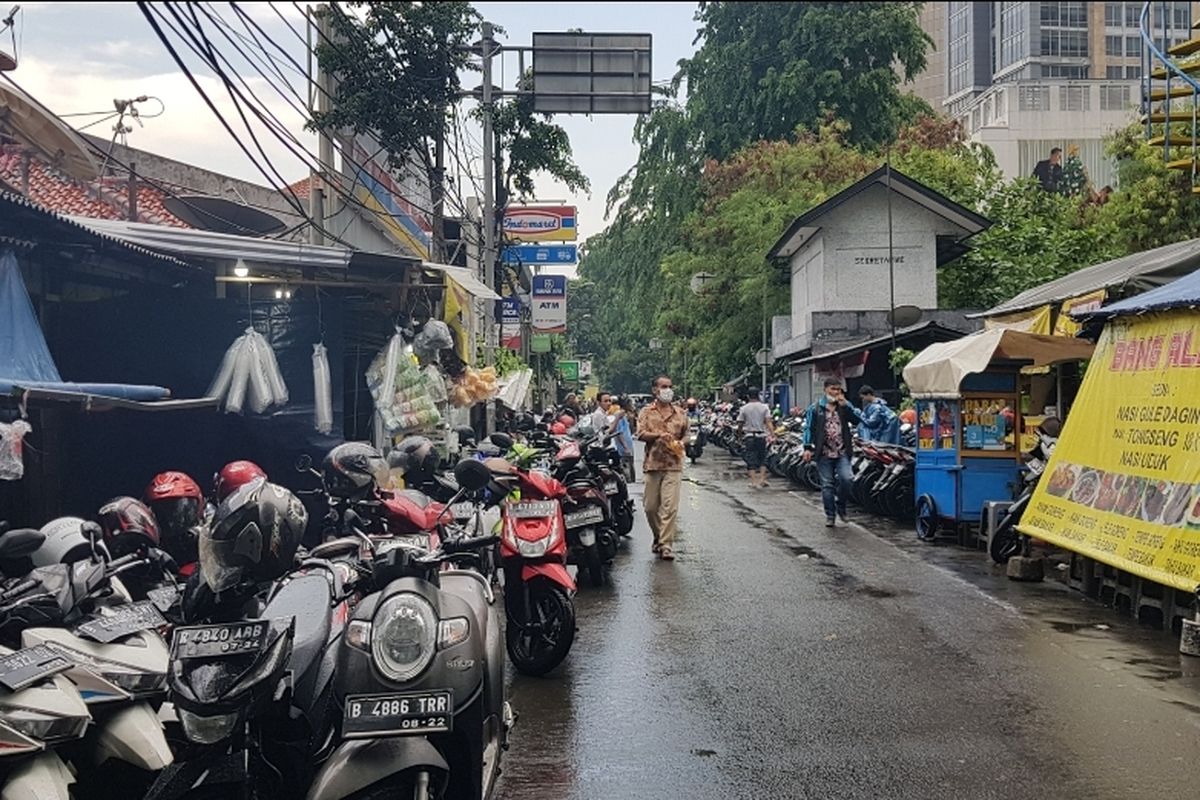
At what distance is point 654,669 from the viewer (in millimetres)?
7840

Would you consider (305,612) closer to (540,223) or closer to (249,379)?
(249,379)

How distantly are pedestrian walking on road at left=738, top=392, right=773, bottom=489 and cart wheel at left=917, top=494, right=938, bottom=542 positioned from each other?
1040cm

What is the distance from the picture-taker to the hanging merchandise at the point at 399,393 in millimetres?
12188

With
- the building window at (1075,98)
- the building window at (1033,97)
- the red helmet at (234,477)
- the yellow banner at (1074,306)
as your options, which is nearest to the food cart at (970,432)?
the yellow banner at (1074,306)

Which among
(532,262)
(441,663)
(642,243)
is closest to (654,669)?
(441,663)

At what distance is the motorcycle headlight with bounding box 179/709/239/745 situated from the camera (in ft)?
13.2

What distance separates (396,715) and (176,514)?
336 cm

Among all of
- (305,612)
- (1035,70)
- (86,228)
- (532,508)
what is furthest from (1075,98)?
(305,612)

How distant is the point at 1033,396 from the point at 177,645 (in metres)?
13.7

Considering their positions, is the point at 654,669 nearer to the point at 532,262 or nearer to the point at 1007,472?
the point at 1007,472

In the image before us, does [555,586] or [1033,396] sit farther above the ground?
[1033,396]

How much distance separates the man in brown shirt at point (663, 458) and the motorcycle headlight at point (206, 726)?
28.3 ft

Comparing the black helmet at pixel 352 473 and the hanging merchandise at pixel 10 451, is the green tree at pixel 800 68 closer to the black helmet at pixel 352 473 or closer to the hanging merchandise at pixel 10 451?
the black helmet at pixel 352 473

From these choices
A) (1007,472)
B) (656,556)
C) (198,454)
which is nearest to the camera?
(198,454)
